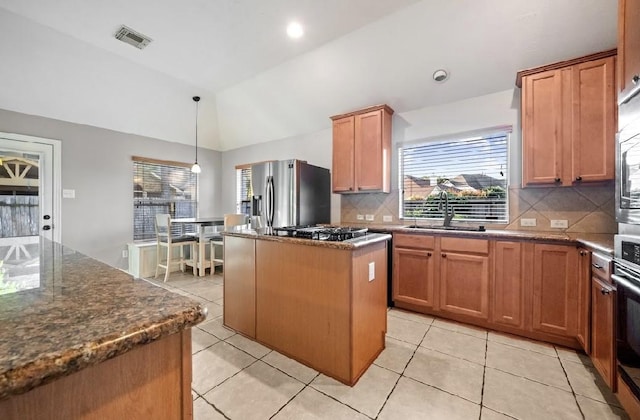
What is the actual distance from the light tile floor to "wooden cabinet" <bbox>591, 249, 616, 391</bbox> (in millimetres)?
192

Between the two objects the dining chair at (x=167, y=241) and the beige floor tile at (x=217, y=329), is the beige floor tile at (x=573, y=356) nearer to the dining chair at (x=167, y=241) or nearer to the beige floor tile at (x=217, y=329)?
the beige floor tile at (x=217, y=329)

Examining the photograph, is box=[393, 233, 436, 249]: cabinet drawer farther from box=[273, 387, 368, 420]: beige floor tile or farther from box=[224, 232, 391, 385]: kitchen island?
box=[273, 387, 368, 420]: beige floor tile

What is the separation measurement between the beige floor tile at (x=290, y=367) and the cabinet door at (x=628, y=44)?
269 centimetres

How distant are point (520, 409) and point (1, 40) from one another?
5.55 meters

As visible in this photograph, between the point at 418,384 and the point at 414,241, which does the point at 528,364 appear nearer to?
the point at 418,384

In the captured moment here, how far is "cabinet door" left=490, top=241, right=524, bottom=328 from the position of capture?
238 cm

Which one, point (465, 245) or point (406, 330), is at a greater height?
point (465, 245)

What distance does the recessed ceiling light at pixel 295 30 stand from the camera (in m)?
2.73

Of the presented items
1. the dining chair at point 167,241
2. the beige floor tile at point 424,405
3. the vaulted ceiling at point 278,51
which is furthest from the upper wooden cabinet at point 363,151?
the dining chair at point 167,241

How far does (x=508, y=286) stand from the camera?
2432 mm

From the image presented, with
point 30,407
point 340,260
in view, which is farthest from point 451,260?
point 30,407

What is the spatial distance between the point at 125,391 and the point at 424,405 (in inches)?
67.8

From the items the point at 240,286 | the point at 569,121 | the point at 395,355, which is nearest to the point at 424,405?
the point at 395,355

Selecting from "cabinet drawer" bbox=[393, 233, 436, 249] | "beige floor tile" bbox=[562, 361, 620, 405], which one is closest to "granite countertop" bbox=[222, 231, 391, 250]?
"cabinet drawer" bbox=[393, 233, 436, 249]
